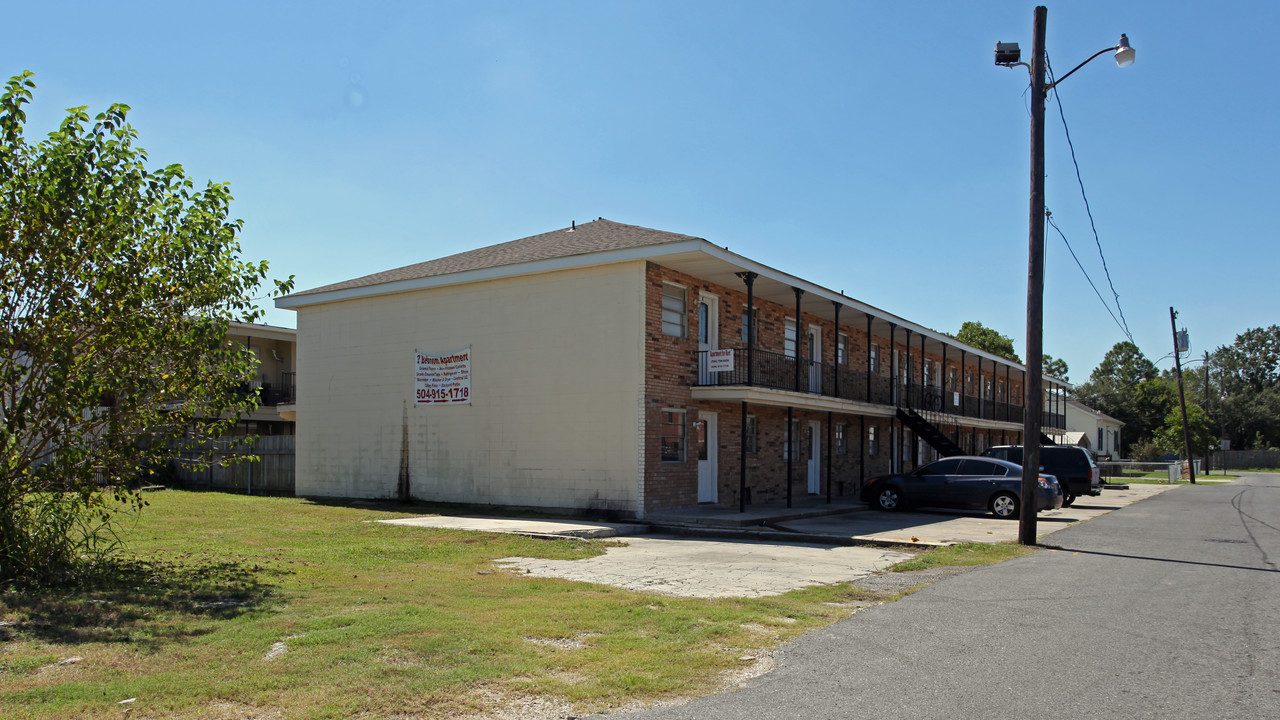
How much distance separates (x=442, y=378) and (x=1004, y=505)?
13.3 metres

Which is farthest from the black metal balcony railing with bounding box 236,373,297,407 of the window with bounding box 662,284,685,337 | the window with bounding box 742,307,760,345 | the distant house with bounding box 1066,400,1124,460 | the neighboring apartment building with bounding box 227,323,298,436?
the distant house with bounding box 1066,400,1124,460

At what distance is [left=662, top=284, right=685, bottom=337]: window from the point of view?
65.0 ft

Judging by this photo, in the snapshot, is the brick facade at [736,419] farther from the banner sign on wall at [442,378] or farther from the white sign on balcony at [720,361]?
the banner sign on wall at [442,378]

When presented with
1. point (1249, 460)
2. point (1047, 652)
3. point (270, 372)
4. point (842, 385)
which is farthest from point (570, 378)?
point (1249, 460)

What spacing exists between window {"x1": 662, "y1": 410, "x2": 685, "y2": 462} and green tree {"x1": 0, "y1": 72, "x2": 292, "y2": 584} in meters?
10.3

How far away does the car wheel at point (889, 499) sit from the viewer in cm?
2197

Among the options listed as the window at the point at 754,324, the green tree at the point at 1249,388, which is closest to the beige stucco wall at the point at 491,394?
the window at the point at 754,324

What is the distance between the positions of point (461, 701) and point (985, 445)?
4292 centimetres

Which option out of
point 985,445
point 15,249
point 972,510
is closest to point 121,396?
point 15,249

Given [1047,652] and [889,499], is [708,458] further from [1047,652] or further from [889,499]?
[1047,652]

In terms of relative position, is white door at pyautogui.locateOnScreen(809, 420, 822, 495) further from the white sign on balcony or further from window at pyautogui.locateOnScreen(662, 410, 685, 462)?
the white sign on balcony

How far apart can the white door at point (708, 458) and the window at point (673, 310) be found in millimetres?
2021

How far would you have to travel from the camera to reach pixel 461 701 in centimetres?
545

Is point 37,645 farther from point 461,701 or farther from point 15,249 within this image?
point 15,249
